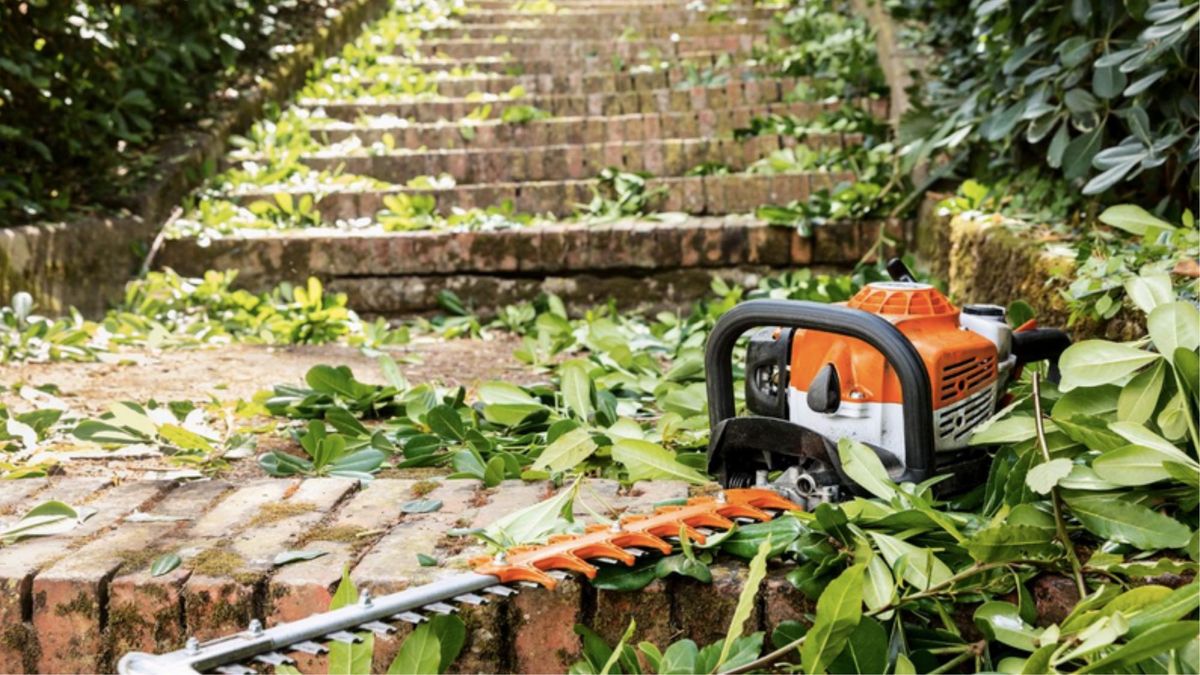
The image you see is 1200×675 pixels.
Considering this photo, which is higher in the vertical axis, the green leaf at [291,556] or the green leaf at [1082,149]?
the green leaf at [1082,149]

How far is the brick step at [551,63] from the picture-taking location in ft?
21.4

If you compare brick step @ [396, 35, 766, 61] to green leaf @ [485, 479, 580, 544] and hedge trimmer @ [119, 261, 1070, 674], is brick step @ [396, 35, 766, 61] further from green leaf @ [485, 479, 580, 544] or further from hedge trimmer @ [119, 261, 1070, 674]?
green leaf @ [485, 479, 580, 544]

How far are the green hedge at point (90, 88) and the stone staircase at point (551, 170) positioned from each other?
1.32 ft

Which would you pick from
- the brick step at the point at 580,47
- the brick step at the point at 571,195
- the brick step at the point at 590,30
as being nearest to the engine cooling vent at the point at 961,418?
the brick step at the point at 571,195

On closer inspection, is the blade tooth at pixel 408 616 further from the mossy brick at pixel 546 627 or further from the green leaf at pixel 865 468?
the green leaf at pixel 865 468

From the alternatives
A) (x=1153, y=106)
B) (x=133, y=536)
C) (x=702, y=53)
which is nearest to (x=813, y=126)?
(x=702, y=53)

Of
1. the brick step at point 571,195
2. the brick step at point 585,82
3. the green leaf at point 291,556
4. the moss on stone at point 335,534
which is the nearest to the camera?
the green leaf at point 291,556

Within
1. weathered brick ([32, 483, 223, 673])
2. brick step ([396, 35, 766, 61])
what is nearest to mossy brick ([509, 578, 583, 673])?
weathered brick ([32, 483, 223, 673])

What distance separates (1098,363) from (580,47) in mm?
5723

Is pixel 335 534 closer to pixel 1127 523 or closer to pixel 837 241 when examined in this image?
pixel 1127 523

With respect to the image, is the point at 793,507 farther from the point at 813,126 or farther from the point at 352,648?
the point at 813,126

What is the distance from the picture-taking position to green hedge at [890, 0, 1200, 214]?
252 centimetres

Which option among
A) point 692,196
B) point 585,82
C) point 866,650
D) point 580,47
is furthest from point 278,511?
point 580,47

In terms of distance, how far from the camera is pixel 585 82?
20.8 feet
